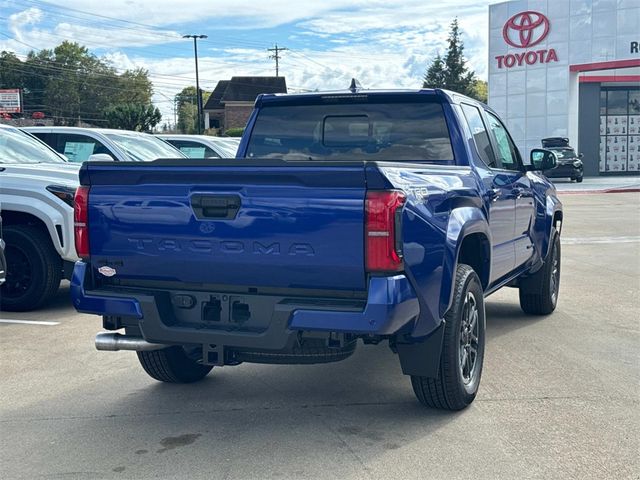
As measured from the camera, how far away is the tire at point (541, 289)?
25.2 feet

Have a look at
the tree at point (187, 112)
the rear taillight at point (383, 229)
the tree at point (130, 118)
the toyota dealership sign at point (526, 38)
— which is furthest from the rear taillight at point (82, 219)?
the tree at point (187, 112)

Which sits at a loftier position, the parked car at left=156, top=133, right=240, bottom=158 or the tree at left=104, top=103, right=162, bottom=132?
the tree at left=104, top=103, right=162, bottom=132

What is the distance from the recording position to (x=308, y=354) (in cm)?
433

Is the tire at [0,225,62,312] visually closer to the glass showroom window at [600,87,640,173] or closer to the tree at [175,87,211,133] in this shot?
the glass showroom window at [600,87,640,173]

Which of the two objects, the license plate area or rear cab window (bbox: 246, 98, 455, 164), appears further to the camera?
rear cab window (bbox: 246, 98, 455, 164)

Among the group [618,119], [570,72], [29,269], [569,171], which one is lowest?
[29,269]

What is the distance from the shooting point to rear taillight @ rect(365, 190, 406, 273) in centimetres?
392

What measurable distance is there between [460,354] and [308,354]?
1.09m

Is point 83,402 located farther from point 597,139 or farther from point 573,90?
point 597,139

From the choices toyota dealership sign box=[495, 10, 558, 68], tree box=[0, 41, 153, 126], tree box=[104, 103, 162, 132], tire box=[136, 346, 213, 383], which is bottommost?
tire box=[136, 346, 213, 383]

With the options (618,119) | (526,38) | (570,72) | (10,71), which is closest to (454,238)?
(570,72)

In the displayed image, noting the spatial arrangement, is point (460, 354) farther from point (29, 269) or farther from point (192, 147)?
point (192, 147)

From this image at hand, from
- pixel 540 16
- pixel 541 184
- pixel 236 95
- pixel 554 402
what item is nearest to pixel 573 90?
pixel 540 16

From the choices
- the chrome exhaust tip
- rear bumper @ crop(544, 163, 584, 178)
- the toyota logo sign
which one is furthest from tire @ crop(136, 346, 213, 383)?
the toyota logo sign
